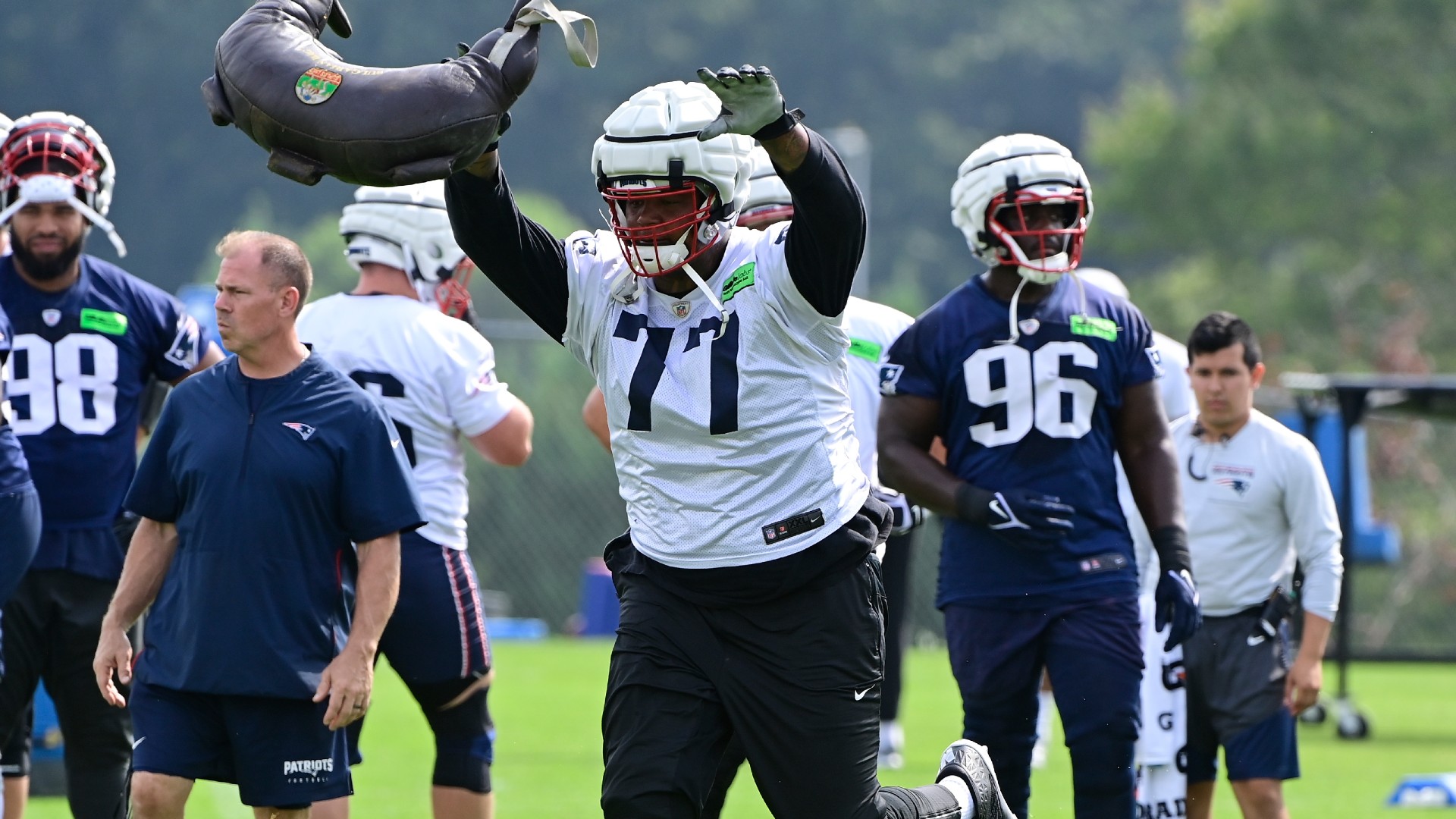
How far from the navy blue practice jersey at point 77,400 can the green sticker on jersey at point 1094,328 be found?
303 centimetres

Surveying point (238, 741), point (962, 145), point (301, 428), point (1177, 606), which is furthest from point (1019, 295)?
point (962, 145)

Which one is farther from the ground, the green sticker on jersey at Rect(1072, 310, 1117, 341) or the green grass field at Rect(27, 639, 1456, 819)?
the green sticker on jersey at Rect(1072, 310, 1117, 341)

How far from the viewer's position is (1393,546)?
18.0 metres

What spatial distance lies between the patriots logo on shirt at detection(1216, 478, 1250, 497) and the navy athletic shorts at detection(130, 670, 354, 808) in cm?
341

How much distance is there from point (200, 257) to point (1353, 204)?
23.7 m

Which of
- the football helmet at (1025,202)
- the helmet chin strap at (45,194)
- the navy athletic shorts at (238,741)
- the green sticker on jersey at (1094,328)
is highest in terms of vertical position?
the helmet chin strap at (45,194)

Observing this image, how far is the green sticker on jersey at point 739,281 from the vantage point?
469cm

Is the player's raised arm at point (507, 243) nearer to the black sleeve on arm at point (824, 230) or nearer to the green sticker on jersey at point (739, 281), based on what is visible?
the green sticker on jersey at point (739, 281)

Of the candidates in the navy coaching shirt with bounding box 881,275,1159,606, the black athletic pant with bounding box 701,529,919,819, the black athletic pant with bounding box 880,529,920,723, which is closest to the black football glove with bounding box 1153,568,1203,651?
the navy coaching shirt with bounding box 881,275,1159,606

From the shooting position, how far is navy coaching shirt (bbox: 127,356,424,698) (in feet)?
17.8

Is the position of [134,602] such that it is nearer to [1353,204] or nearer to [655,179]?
[655,179]

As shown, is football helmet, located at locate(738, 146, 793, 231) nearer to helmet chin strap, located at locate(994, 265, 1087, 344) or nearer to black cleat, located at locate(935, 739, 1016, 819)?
helmet chin strap, located at locate(994, 265, 1087, 344)

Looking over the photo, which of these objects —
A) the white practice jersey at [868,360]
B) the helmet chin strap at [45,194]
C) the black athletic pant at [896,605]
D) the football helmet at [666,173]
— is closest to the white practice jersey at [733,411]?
the football helmet at [666,173]

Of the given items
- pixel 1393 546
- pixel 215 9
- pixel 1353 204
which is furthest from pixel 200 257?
pixel 1393 546
